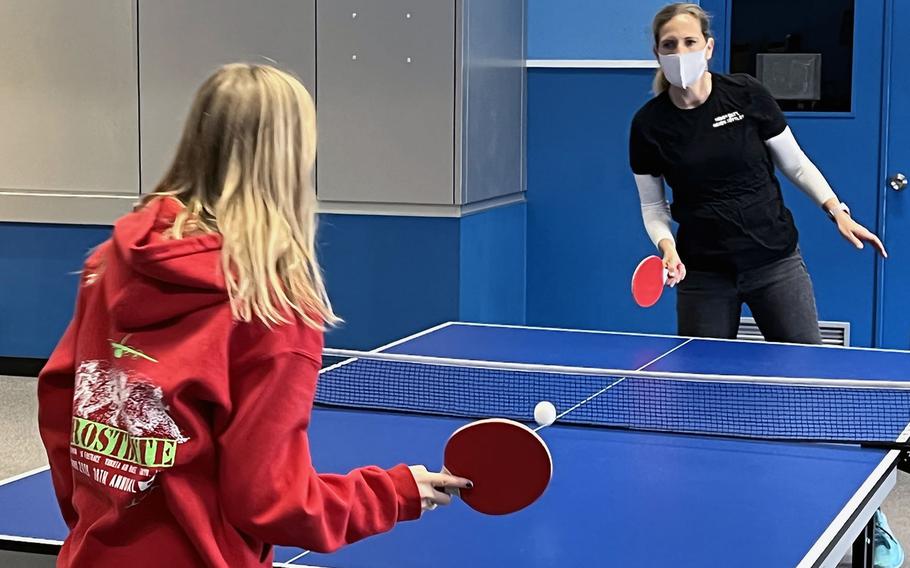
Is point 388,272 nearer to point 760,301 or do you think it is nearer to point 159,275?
point 760,301

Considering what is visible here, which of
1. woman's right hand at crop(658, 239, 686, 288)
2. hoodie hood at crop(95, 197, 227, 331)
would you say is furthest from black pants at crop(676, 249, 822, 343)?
hoodie hood at crop(95, 197, 227, 331)

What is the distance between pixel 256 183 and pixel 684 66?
2.50 meters

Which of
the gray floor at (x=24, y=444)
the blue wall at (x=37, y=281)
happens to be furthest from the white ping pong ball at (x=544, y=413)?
the blue wall at (x=37, y=281)

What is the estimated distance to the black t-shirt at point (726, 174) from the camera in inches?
160

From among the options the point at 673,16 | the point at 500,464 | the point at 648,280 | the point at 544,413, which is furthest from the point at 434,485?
the point at 673,16

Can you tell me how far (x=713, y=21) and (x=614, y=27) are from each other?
47 cm

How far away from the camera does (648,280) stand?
3.83 m

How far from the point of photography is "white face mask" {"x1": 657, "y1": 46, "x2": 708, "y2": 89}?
13.3 feet

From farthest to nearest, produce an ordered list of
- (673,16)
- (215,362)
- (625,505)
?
(673,16), (625,505), (215,362)

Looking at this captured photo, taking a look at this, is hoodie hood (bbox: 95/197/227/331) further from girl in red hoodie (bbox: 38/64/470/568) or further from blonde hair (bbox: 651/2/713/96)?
blonde hair (bbox: 651/2/713/96)

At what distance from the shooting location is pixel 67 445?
1.94m

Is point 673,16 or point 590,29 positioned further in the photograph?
point 590,29

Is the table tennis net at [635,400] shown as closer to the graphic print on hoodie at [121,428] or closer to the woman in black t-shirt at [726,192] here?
the woman in black t-shirt at [726,192]

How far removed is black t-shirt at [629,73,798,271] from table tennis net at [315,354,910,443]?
827 millimetres
